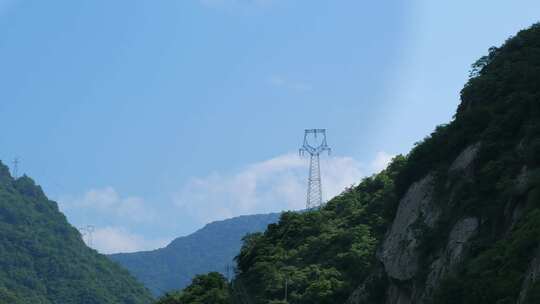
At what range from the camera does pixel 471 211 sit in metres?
35.2

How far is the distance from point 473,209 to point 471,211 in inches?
4.6

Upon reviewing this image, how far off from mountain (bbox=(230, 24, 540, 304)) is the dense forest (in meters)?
0.05

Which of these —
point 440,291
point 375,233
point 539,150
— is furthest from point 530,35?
point 375,233

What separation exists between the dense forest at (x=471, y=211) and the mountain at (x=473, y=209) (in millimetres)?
51

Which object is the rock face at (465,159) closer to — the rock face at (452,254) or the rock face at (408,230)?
the rock face at (408,230)

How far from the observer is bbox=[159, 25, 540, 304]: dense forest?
95.2 ft

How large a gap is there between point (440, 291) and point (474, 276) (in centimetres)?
195

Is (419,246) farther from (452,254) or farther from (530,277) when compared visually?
(530,277)

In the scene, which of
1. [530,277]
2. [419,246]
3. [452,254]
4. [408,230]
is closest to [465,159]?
[408,230]

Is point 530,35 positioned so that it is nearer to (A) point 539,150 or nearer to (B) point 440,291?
(A) point 539,150

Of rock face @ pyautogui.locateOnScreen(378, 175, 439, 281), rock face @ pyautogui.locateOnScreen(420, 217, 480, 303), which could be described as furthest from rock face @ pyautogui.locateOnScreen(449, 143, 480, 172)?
rock face @ pyautogui.locateOnScreen(420, 217, 480, 303)

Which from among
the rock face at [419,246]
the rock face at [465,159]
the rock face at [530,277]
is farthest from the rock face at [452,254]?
the rock face at [530,277]

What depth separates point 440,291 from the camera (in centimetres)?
3139

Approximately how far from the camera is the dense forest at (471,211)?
95.2ft
